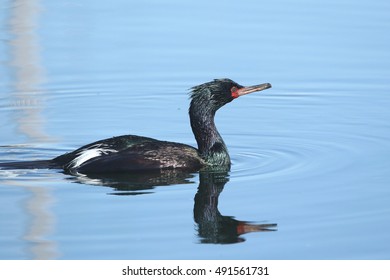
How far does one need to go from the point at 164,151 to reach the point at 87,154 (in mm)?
765

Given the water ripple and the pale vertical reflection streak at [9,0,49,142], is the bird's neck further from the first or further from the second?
the pale vertical reflection streak at [9,0,49,142]

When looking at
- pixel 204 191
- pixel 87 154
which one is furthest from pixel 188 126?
pixel 204 191

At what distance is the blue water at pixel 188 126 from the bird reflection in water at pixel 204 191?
0.02 meters

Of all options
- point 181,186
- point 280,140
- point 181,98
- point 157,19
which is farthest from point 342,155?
point 157,19

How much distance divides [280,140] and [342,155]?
90 centimetres

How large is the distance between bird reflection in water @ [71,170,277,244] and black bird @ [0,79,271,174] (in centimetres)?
10

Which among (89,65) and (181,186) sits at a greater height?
(89,65)

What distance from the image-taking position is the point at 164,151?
11.6 m

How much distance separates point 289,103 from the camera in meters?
14.3

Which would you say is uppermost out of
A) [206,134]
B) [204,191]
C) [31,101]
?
[31,101]

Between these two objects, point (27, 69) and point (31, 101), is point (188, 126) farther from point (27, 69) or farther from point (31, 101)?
point (27, 69)
